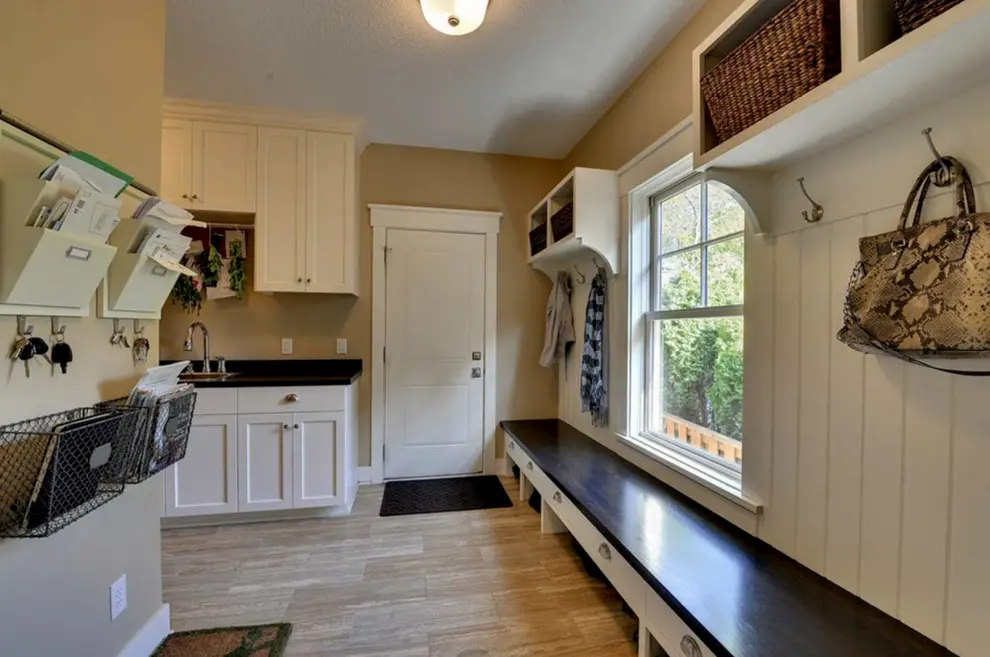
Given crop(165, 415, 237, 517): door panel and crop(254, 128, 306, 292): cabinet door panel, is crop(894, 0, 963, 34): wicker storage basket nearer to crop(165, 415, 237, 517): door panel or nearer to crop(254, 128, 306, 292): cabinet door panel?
crop(254, 128, 306, 292): cabinet door panel

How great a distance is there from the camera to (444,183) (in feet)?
11.0

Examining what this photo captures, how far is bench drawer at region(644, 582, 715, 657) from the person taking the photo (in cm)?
111

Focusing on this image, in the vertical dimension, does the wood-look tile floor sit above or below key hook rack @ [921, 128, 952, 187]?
below

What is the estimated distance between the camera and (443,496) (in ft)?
9.82

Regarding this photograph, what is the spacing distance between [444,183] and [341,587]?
9.23 feet

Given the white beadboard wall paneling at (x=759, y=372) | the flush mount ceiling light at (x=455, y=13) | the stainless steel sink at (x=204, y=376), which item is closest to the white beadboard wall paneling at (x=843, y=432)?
the white beadboard wall paneling at (x=759, y=372)

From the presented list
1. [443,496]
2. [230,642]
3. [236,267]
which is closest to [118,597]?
[230,642]

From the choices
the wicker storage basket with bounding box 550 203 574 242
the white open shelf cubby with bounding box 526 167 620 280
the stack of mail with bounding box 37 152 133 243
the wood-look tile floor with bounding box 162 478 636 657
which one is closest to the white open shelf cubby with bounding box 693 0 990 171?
the white open shelf cubby with bounding box 526 167 620 280

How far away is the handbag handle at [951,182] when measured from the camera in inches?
35.7

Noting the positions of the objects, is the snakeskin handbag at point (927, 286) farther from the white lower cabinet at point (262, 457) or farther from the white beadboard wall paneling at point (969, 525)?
the white lower cabinet at point (262, 457)

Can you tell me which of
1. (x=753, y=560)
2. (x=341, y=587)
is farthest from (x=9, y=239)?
(x=753, y=560)

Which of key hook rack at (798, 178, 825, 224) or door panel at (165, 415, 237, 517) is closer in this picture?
key hook rack at (798, 178, 825, 224)

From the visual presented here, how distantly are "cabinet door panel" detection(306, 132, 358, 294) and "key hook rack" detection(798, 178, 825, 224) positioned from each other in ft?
8.29

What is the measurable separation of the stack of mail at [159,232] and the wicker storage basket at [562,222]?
1.91 m
